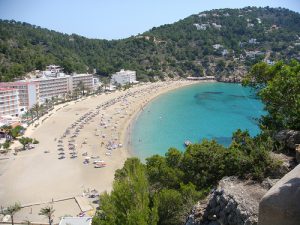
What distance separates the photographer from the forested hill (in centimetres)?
7081

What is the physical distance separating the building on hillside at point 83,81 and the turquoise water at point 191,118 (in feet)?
42.6

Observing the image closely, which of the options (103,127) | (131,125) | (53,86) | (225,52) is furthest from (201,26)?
(103,127)

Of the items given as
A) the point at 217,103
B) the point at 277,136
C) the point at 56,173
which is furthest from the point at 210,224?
the point at 217,103

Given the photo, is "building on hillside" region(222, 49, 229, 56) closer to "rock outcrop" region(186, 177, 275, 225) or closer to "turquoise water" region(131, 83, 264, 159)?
"turquoise water" region(131, 83, 264, 159)

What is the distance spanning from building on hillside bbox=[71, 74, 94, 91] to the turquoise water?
42.6 feet

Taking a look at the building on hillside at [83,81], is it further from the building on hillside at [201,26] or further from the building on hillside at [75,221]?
the building on hillside at [201,26]

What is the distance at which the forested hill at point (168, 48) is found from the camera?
7081 cm

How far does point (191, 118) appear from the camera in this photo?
4669 centimetres

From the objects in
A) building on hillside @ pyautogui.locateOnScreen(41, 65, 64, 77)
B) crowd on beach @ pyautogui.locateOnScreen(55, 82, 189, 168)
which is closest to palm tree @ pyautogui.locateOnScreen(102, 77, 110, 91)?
building on hillside @ pyautogui.locateOnScreen(41, 65, 64, 77)

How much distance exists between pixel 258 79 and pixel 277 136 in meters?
3.80

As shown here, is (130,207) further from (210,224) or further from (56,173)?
(56,173)

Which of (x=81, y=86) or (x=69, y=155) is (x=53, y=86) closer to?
(x=81, y=86)

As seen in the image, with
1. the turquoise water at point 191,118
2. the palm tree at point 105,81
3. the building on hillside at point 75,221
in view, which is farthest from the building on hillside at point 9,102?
the building on hillside at point 75,221

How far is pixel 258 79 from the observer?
13812mm
